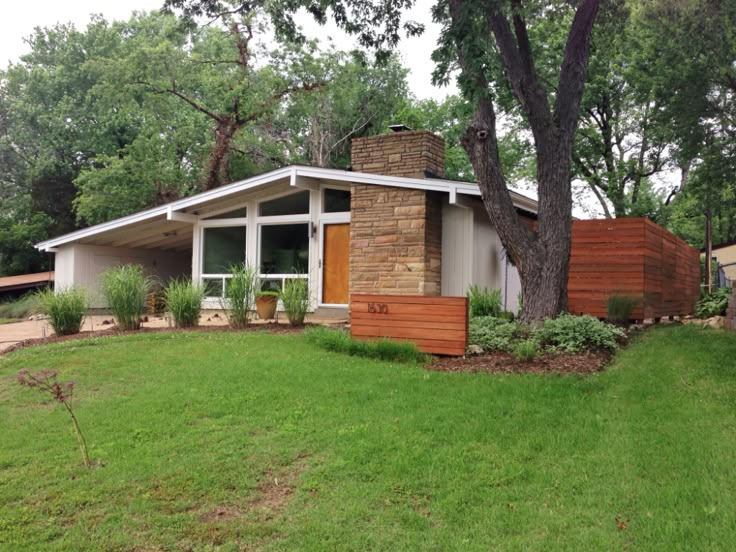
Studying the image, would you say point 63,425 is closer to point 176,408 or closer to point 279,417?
point 176,408

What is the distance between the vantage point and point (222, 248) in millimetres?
13594

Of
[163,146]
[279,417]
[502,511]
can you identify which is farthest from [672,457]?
[163,146]

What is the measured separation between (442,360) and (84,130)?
83.5ft

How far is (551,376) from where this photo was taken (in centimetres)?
600

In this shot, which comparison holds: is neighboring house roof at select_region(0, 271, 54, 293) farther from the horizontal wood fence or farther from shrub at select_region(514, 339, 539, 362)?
shrub at select_region(514, 339, 539, 362)

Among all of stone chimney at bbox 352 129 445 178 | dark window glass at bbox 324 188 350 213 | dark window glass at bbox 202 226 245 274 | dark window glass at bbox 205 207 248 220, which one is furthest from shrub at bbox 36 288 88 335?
stone chimney at bbox 352 129 445 178

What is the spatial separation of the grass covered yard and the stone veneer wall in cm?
441

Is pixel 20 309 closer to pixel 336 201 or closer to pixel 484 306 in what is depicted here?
pixel 336 201

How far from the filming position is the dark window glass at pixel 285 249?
12383 millimetres

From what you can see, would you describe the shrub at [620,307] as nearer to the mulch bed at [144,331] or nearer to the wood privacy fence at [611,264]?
the wood privacy fence at [611,264]

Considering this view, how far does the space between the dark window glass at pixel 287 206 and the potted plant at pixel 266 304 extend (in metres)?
2.45

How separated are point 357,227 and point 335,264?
1146 mm

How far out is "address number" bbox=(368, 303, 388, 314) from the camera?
769 centimetres

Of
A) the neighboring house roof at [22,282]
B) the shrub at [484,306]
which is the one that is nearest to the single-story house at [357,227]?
the shrub at [484,306]
